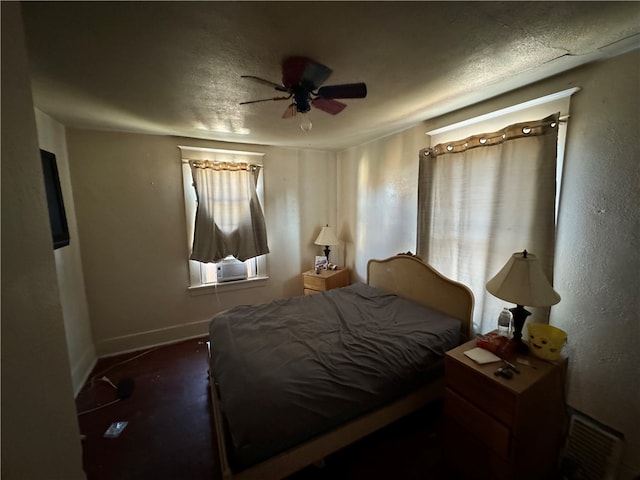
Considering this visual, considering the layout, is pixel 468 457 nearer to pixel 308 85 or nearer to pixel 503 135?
pixel 503 135

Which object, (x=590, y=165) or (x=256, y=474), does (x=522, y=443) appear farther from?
(x=590, y=165)

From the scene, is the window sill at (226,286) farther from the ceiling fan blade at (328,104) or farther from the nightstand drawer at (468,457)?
the nightstand drawer at (468,457)

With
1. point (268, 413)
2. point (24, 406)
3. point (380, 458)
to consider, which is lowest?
point (380, 458)

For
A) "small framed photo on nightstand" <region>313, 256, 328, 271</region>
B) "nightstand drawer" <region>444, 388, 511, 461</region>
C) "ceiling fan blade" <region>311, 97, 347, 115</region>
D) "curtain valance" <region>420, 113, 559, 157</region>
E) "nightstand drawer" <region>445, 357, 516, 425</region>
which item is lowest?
"nightstand drawer" <region>444, 388, 511, 461</region>

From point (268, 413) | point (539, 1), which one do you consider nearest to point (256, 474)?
point (268, 413)

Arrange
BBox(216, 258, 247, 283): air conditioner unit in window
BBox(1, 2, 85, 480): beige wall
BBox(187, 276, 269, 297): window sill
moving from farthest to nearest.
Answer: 1. BBox(216, 258, 247, 283): air conditioner unit in window
2. BBox(187, 276, 269, 297): window sill
3. BBox(1, 2, 85, 480): beige wall

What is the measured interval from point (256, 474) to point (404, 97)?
2437 millimetres

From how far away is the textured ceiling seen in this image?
3.47ft

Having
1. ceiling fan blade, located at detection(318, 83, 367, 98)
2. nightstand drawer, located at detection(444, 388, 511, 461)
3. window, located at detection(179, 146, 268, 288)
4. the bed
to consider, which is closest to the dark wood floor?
the bed

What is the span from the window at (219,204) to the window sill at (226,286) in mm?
42

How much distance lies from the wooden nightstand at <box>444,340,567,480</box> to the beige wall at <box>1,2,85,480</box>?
1.72m

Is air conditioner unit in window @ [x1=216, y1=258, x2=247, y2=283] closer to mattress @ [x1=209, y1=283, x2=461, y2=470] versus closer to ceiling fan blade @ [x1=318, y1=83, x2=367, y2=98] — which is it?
mattress @ [x1=209, y1=283, x2=461, y2=470]

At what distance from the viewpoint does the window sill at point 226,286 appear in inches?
122

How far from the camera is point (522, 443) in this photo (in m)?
1.28
